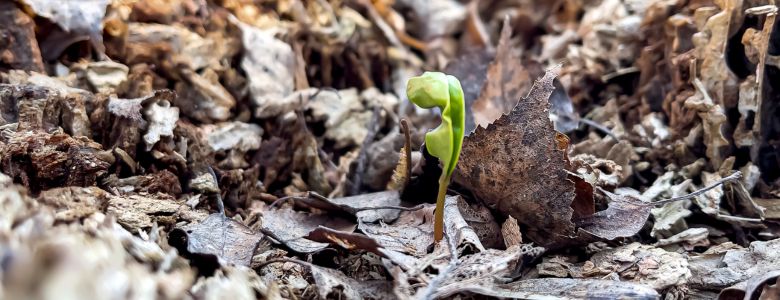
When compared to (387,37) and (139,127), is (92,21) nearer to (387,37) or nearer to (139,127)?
(139,127)

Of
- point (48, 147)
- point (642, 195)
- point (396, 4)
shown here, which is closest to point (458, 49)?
point (396, 4)

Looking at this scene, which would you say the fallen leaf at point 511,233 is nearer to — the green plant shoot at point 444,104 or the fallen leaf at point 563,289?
the fallen leaf at point 563,289

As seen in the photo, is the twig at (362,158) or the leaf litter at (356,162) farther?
the twig at (362,158)

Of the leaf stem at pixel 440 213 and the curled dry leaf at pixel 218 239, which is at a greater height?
the leaf stem at pixel 440 213

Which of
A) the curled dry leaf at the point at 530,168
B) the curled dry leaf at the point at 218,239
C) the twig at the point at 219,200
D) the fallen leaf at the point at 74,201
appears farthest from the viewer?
the twig at the point at 219,200

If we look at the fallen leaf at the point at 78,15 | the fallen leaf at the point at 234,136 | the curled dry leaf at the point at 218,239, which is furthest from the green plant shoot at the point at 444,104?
the fallen leaf at the point at 78,15

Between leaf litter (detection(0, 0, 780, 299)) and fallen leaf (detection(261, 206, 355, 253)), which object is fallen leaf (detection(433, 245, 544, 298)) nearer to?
leaf litter (detection(0, 0, 780, 299))

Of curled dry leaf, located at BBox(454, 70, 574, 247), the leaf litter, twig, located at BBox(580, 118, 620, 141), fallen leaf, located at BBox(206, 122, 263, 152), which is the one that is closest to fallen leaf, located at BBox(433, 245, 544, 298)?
the leaf litter
